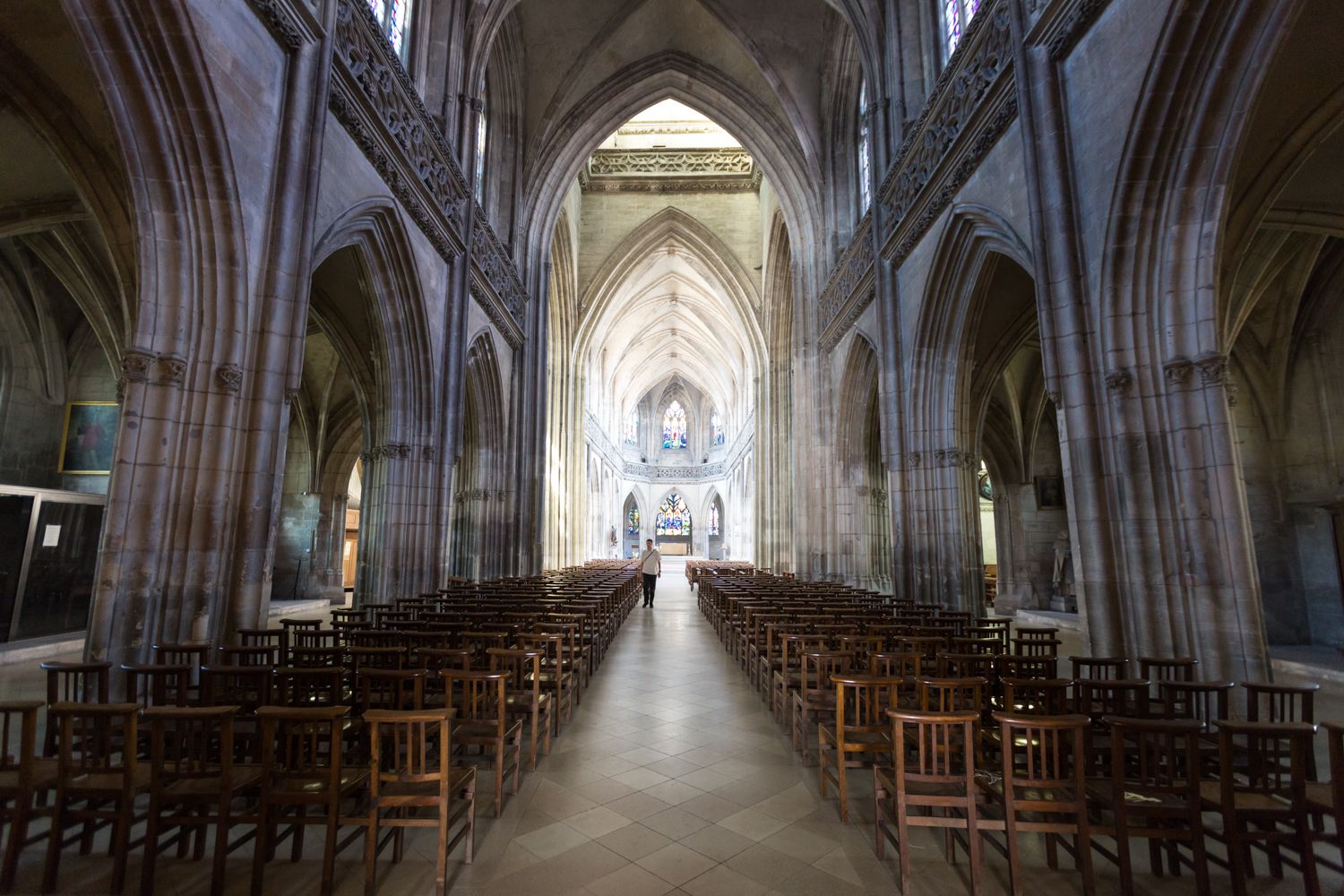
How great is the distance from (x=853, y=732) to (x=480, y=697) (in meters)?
2.50

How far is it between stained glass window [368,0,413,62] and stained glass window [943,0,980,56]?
9.33 metres

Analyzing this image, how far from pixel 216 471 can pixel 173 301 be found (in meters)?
1.62

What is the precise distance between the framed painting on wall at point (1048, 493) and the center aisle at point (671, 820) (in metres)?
13.9

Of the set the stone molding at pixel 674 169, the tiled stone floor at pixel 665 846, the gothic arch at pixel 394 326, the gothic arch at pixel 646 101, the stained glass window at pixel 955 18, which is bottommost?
the tiled stone floor at pixel 665 846

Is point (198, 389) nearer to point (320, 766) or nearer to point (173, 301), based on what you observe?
point (173, 301)

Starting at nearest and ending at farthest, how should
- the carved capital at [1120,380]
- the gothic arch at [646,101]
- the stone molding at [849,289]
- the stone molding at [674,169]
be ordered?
the carved capital at [1120,380], the stone molding at [849,289], the gothic arch at [646,101], the stone molding at [674,169]

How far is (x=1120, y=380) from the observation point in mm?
5926

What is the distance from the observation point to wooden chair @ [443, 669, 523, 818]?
373 cm

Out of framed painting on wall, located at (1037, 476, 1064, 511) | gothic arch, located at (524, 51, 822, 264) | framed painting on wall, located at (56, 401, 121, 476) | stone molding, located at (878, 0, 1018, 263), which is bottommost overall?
framed painting on wall, located at (1037, 476, 1064, 511)

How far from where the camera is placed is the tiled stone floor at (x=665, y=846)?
294cm

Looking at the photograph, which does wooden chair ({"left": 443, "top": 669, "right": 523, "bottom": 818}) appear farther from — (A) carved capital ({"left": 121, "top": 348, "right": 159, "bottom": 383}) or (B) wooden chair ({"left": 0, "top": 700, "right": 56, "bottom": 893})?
(A) carved capital ({"left": 121, "top": 348, "right": 159, "bottom": 383})

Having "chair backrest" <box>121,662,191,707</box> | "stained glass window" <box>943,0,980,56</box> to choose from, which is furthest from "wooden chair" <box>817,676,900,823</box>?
"stained glass window" <box>943,0,980,56</box>

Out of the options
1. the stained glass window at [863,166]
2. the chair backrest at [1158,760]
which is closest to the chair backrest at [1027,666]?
the chair backrest at [1158,760]

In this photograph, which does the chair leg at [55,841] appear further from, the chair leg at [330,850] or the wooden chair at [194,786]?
the chair leg at [330,850]
